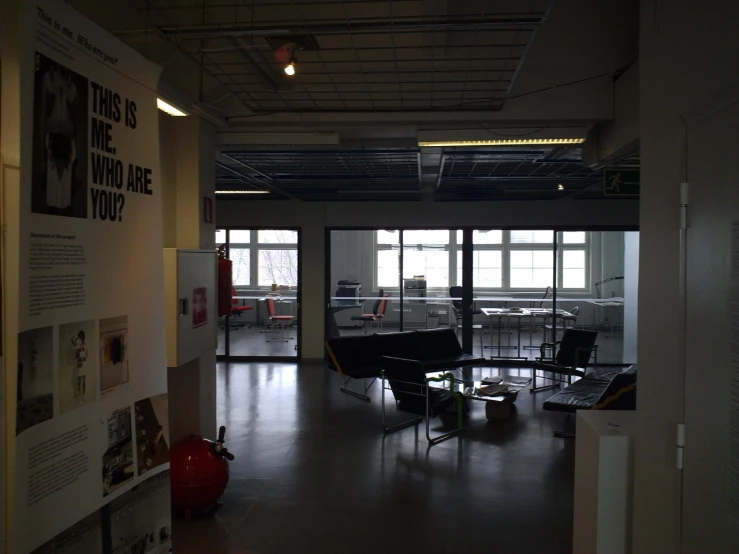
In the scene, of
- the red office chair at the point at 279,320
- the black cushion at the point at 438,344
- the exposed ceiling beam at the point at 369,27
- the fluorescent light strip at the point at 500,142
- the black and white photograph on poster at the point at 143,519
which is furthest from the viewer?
the red office chair at the point at 279,320

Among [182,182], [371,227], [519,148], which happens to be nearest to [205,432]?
[182,182]

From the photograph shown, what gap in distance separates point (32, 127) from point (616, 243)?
10559mm

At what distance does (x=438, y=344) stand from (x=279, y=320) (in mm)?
4580

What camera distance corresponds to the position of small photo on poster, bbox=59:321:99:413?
6.33ft

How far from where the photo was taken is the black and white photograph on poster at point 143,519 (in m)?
2.38

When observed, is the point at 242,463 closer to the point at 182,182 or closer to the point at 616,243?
the point at 182,182

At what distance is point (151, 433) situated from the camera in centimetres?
252

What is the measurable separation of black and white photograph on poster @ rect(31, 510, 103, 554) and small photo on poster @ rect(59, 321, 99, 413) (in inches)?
19.5

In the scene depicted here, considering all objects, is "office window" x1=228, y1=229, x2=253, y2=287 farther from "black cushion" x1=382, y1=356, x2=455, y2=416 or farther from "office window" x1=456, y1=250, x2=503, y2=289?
"black cushion" x1=382, y1=356, x2=455, y2=416

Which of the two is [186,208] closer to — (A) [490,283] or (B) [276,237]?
(B) [276,237]

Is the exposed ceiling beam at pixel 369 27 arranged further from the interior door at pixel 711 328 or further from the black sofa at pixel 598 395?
the black sofa at pixel 598 395

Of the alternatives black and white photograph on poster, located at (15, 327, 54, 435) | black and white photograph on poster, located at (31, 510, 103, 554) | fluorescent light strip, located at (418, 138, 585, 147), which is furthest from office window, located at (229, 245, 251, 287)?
black and white photograph on poster, located at (15, 327, 54, 435)

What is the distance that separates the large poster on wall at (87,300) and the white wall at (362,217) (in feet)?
26.3

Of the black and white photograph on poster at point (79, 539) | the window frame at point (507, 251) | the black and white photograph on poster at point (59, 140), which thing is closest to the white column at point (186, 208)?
the black and white photograph on poster at point (79, 539)
